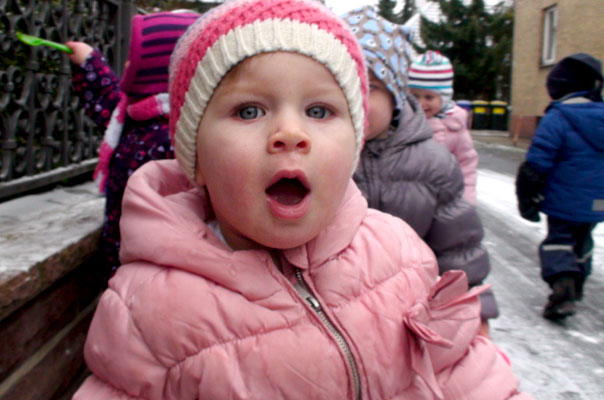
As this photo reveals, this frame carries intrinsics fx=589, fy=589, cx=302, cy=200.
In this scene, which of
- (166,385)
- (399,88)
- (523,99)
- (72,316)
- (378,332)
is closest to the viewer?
(166,385)

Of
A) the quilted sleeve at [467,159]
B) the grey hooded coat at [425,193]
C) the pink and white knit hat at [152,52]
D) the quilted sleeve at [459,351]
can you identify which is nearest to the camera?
the quilted sleeve at [459,351]

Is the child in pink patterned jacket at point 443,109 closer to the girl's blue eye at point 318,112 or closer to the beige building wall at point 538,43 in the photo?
the girl's blue eye at point 318,112

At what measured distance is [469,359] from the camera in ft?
4.91

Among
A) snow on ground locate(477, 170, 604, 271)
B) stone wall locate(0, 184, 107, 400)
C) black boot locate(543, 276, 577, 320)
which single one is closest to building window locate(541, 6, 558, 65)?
snow on ground locate(477, 170, 604, 271)


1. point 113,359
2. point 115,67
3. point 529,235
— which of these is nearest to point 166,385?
point 113,359

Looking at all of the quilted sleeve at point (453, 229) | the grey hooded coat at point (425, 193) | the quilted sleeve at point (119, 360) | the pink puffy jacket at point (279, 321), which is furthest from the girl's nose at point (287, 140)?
the quilted sleeve at point (453, 229)

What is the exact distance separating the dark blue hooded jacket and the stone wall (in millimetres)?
2912

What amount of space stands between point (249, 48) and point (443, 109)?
336 centimetres

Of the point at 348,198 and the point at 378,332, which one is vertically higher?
the point at 348,198

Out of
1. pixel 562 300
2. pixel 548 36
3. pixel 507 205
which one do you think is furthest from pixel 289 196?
pixel 548 36

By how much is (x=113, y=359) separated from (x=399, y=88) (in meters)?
1.73

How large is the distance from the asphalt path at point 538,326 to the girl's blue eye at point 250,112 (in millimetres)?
2372

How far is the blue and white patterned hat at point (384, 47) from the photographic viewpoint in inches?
96.3

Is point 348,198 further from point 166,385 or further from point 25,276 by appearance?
point 25,276
